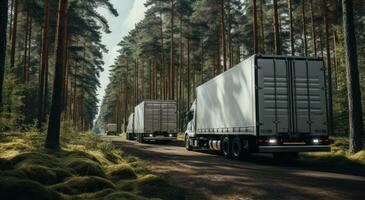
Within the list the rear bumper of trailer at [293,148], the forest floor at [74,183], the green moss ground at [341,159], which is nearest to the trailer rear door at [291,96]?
the rear bumper of trailer at [293,148]

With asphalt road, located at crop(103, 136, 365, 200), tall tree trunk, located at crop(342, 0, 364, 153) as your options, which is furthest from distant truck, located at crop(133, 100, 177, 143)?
asphalt road, located at crop(103, 136, 365, 200)

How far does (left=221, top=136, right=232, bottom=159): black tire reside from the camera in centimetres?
1601

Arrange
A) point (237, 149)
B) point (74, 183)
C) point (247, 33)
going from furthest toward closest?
point (247, 33) → point (237, 149) → point (74, 183)

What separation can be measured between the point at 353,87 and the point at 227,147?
581 centimetres

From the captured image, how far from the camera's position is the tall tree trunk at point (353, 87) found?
47.0 feet

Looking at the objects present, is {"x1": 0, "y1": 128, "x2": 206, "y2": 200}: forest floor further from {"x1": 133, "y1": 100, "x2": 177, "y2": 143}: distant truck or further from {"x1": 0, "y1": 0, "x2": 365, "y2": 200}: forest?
{"x1": 133, "y1": 100, "x2": 177, "y2": 143}: distant truck

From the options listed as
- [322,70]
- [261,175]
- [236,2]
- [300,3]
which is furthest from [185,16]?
[261,175]

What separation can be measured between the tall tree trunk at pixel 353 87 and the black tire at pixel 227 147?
4912 mm

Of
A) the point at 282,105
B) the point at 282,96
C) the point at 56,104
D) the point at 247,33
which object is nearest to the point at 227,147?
the point at 282,105

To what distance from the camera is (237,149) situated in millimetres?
15289

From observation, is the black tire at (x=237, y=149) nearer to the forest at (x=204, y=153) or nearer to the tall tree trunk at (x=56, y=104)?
the forest at (x=204, y=153)

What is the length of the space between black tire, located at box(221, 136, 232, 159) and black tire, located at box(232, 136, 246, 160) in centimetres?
38

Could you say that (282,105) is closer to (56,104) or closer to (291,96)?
(291,96)

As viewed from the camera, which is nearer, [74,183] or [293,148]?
[74,183]
